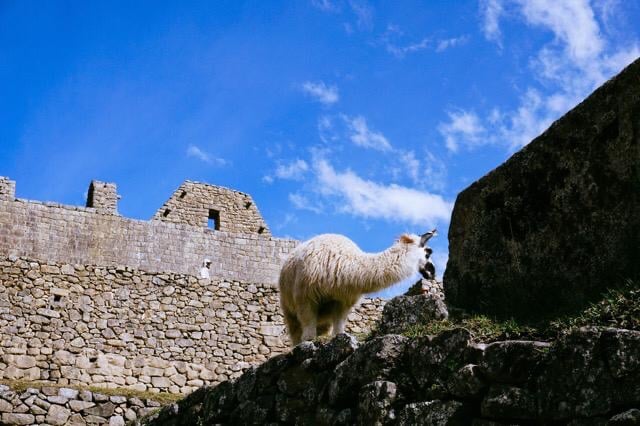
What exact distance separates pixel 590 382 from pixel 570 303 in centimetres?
123

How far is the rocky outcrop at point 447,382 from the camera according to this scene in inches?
144

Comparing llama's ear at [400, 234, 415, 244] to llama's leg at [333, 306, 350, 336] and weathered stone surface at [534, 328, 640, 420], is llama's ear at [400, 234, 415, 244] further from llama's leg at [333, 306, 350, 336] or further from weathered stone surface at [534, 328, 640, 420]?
weathered stone surface at [534, 328, 640, 420]

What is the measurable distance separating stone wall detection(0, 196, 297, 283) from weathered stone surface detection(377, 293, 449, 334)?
15866mm

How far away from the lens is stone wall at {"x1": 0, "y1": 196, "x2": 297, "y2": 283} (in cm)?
2041

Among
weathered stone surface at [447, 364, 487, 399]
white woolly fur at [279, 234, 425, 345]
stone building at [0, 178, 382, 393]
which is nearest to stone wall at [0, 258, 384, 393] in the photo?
stone building at [0, 178, 382, 393]

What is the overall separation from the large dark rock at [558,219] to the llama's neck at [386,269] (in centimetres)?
222

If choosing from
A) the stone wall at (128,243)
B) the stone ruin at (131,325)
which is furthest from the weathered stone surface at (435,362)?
the stone wall at (128,243)

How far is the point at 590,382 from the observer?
3678mm

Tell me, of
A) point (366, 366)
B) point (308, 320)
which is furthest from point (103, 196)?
point (366, 366)

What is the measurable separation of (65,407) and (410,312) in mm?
5650

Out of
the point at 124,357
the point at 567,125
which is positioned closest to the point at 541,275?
the point at 567,125

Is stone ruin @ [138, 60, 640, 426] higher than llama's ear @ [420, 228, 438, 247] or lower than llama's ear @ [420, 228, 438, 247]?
lower

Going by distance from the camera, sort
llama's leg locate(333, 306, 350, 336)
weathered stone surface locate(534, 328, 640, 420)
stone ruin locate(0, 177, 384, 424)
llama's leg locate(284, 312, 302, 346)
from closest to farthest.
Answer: weathered stone surface locate(534, 328, 640, 420)
llama's leg locate(333, 306, 350, 336)
llama's leg locate(284, 312, 302, 346)
stone ruin locate(0, 177, 384, 424)

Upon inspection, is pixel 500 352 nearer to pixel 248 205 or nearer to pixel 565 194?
pixel 565 194
